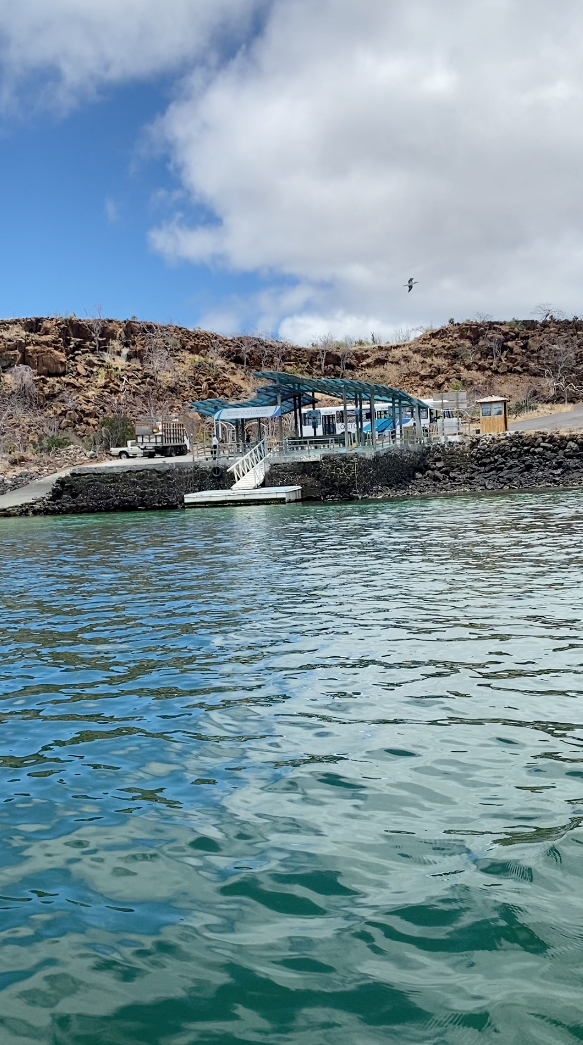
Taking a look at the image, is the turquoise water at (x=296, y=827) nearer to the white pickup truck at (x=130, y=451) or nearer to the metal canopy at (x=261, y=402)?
the metal canopy at (x=261, y=402)

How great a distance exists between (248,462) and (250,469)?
0.86 metres

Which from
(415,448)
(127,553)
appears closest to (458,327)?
(415,448)

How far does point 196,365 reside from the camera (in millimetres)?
69188

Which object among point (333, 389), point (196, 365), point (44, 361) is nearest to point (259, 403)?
point (333, 389)

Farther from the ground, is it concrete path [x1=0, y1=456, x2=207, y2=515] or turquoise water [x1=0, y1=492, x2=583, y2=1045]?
concrete path [x1=0, y1=456, x2=207, y2=515]

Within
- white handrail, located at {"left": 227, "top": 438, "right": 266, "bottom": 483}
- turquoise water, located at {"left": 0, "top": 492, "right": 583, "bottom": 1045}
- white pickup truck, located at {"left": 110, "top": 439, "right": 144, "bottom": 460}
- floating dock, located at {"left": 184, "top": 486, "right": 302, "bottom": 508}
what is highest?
white pickup truck, located at {"left": 110, "top": 439, "right": 144, "bottom": 460}

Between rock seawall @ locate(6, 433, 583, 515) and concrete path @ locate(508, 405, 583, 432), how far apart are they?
23.2 ft

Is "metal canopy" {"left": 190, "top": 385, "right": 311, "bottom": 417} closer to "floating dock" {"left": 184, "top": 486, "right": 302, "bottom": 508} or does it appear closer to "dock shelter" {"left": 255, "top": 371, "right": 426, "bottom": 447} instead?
"dock shelter" {"left": 255, "top": 371, "right": 426, "bottom": 447}

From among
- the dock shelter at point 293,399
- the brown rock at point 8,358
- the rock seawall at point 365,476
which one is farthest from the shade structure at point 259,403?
the brown rock at point 8,358

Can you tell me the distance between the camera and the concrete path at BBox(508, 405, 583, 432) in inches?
1696

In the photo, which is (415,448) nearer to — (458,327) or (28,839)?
(28,839)

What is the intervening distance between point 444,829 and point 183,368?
6691 cm

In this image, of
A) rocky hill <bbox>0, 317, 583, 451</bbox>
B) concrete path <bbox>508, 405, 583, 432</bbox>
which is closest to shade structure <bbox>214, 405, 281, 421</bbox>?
concrete path <bbox>508, 405, 583, 432</bbox>

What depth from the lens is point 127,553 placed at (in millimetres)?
17219
